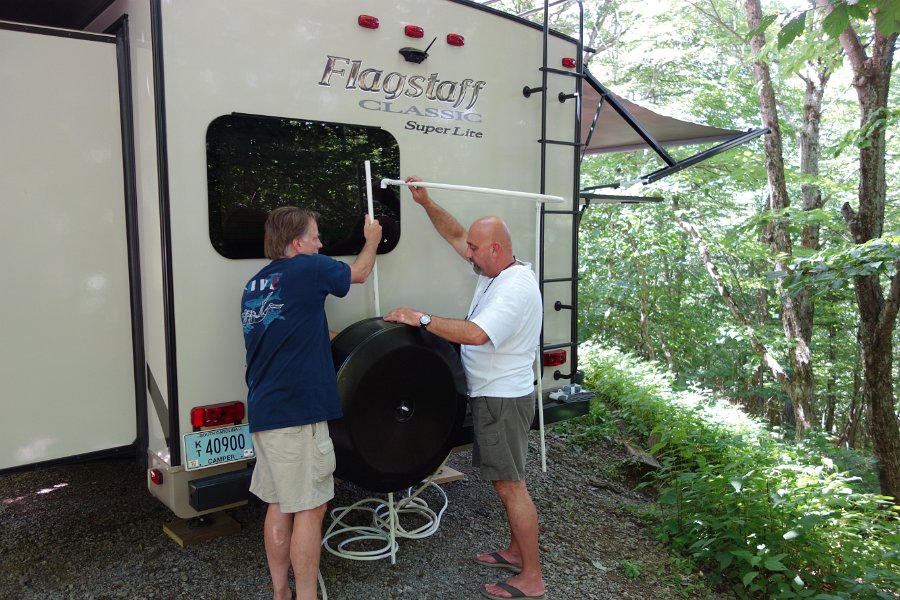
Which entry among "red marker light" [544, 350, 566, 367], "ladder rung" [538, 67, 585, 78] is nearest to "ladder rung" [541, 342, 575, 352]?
"red marker light" [544, 350, 566, 367]

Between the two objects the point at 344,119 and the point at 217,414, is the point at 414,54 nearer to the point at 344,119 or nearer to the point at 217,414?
the point at 344,119

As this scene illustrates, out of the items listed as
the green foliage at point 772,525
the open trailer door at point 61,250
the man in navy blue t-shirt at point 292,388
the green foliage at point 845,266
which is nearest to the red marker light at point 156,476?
the open trailer door at point 61,250

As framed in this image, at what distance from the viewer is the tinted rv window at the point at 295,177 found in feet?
10.1

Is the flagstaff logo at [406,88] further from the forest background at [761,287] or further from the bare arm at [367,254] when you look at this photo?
the forest background at [761,287]

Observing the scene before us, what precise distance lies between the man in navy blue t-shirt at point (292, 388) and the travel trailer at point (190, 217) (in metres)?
0.18

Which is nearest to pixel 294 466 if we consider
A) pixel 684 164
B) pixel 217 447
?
pixel 217 447

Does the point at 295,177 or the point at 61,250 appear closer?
the point at 61,250

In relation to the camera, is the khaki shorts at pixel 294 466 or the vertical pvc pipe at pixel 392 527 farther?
the vertical pvc pipe at pixel 392 527

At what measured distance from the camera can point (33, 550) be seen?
3.63m

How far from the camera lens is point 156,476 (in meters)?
3.21

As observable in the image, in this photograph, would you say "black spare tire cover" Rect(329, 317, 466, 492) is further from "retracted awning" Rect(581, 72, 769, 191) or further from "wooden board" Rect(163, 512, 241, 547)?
"retracted awning" Rect(581, 72, 769, 191)

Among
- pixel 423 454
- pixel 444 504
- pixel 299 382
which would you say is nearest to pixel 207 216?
pixel 299 382

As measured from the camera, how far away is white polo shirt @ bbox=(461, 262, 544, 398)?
3299 mm

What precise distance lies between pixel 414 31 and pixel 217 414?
83.0 inches
